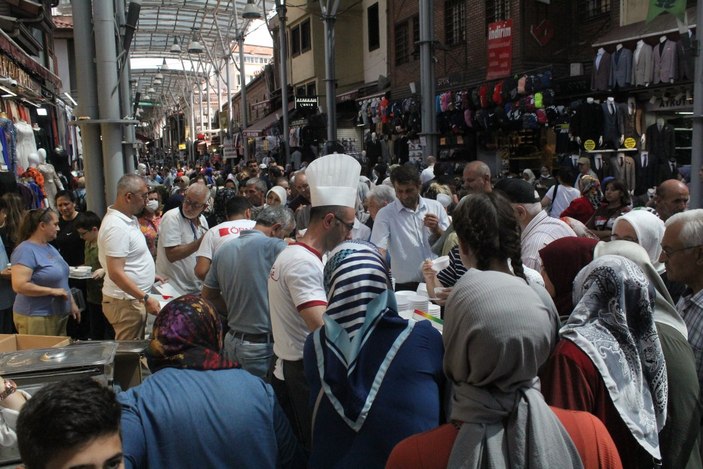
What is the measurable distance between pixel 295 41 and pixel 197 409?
107ft

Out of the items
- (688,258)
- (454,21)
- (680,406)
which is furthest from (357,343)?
(454,21)

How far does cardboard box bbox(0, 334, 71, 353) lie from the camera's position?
4.12 m

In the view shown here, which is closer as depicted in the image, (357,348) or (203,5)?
(357,348)

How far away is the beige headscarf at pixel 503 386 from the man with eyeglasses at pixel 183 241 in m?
4.33

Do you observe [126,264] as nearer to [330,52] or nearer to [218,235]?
[218,235]

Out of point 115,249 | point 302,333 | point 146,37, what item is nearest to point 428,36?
point 115,249

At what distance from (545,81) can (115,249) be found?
11982 millimetres

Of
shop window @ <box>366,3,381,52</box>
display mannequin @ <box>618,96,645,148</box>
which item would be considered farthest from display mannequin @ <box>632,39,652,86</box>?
shop window @ <box>366,3,381,52</box>

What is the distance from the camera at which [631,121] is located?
13.3m

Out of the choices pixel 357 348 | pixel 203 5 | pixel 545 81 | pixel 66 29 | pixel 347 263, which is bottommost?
pixel 357 348

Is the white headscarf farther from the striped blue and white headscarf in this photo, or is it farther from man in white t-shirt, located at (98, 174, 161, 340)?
man in white t-shirt, located at (98, 174, 161, 340)

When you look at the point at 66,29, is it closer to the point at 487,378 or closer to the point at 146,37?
the point at 146,37

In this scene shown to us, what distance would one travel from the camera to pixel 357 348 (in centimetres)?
208

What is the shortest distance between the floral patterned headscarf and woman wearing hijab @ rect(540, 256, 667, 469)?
125 cm
